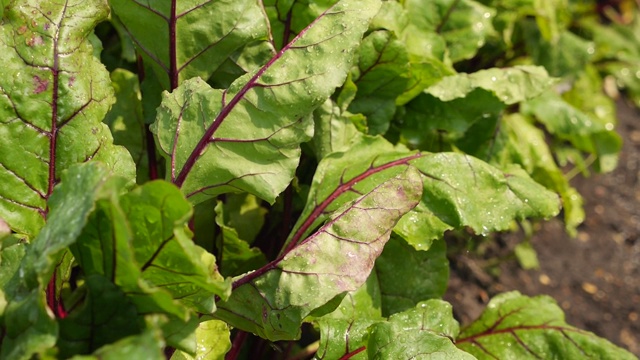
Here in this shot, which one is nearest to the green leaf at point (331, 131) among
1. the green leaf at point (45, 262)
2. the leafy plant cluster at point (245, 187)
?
→ the leafy plant cluster at point (245, 187)

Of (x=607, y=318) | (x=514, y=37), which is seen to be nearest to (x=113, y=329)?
(x=514, y=37)

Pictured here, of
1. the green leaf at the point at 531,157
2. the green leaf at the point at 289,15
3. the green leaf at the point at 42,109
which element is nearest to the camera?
the green leaf at the point at 42,109

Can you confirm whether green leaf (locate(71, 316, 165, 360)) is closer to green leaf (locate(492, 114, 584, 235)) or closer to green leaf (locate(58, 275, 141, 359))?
green leaf (locate(58, 275, 141, 359))

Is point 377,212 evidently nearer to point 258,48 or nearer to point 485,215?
point 485,215

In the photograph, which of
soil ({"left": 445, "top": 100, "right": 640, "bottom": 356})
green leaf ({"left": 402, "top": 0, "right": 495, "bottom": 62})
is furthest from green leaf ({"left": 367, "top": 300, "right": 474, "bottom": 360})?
soil ({"left": 445, "top": 100, "right": 640, "bottom": 356})

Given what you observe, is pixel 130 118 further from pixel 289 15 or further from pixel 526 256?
pixel 526 256

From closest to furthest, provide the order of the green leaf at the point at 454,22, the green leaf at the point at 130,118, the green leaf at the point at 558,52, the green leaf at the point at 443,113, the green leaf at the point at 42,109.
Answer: the green leaf at the point at 42,109, the green leaf at the point at 130,118, the green leaf at the point at 443,113, the green leaf at the point at 454,22, the green leaf at the point at 558,52

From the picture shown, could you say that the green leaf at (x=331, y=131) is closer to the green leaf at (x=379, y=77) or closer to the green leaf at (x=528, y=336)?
the green leaf at (x=379, y=77)
